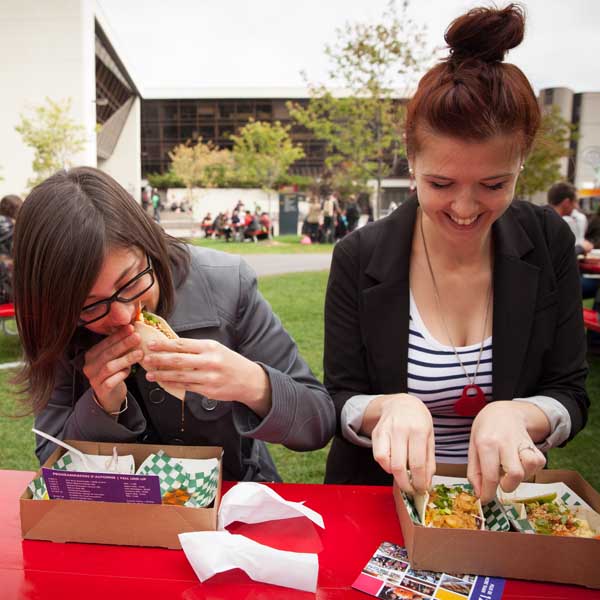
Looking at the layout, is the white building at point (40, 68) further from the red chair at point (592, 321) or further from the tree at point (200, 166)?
the red chair at point (592, 321)

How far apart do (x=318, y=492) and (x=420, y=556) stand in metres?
0.35

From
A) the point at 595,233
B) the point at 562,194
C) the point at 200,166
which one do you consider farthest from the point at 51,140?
the point at 595,233

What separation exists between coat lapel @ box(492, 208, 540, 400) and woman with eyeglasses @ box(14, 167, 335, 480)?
1.57 feet

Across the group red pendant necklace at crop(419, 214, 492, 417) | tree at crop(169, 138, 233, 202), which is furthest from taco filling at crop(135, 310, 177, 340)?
tree at crop(169, 138, 233, 202)

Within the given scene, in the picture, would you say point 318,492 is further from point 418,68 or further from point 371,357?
point 418,68

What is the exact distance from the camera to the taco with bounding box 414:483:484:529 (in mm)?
1141

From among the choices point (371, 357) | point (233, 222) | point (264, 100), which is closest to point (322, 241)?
point (233, 222)

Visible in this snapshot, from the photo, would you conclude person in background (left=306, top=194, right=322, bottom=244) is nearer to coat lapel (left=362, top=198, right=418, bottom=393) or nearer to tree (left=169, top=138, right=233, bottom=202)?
tree (left=169, top=138, right=233, bottom=202)

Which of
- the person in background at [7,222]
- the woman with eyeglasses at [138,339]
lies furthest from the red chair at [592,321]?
the person in background at [7,222]

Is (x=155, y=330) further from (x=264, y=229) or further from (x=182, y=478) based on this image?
(x=264, y=229)

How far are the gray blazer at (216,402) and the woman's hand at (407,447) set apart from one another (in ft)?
0.96

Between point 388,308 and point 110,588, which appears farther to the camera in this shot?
point 388,308

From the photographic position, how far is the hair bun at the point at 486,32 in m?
1.35

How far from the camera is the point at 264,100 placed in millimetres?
48562
